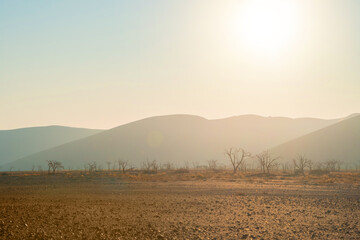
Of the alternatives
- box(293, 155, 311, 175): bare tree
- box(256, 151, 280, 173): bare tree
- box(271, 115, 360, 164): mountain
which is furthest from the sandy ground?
box(271, 115, 360, 164): mountain

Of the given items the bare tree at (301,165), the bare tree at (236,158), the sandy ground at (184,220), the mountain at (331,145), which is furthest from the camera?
the mountain at (331,145)

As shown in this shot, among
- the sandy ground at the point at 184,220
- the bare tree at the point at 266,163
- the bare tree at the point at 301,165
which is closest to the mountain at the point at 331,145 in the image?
the bare tree at the point at 301,165

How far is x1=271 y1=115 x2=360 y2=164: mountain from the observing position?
424 feet

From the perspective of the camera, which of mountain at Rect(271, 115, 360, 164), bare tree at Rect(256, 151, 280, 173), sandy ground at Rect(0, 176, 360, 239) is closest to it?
sandy ground at Rect(0, 176, 360, 239)

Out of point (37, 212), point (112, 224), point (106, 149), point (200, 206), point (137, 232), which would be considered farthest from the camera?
point (106, 149)

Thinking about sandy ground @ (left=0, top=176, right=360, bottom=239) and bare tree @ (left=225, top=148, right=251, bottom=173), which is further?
bare tree @ (left=225, top=148, right=251, bottom=173)

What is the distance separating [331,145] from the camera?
138 meters

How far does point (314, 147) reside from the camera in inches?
5620

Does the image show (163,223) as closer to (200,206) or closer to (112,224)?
(112,224)

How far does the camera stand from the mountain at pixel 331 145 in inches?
5084

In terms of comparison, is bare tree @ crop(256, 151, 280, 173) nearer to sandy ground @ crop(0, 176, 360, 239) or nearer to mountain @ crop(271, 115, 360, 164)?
mountain @ crop(271, 115, 360, 164)

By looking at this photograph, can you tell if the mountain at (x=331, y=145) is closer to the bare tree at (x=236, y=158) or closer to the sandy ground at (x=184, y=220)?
the bare tree at (x=236, y=158)

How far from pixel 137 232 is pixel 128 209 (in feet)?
18.7

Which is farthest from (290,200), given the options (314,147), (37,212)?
(314,147)
